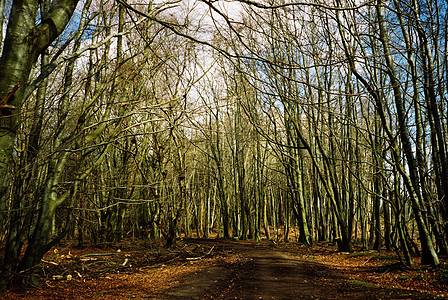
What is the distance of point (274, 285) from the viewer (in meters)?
6.59

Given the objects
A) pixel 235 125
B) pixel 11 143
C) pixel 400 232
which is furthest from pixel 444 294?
pixel 235 125

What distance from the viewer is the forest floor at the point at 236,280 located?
222 inches

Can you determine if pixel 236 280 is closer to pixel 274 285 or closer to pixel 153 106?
pixel 274 285

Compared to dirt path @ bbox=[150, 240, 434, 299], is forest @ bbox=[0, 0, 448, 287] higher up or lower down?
higher up

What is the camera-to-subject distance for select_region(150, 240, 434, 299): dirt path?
18.2 ft

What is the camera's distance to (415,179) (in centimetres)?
757

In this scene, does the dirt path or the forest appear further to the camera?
the dirt path

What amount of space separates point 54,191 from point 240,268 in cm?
550

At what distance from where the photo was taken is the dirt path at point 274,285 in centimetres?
555

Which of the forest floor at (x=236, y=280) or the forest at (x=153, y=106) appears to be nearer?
the forest at (x=153, y=106)

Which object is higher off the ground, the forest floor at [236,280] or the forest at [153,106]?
the forest at [153,106]

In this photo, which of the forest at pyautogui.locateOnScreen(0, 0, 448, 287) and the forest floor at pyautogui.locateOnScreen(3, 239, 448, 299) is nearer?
the forest at pyautogui.locateOnScreen(0, 0, 448, 287)

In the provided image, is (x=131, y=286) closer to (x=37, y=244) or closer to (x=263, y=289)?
(x=37, y=244)

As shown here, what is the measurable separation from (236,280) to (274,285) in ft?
3.39
